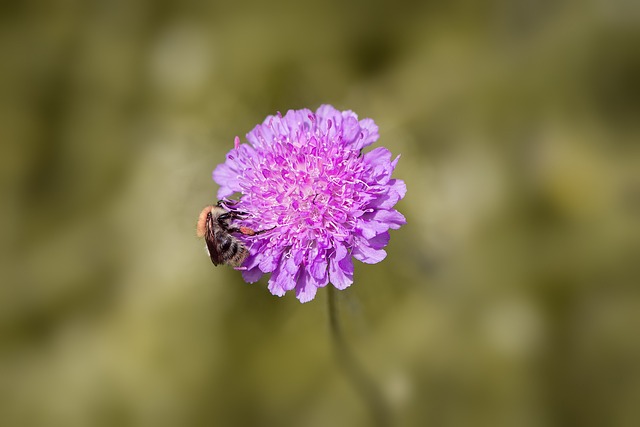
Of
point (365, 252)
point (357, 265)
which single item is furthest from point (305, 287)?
point (357, 265)

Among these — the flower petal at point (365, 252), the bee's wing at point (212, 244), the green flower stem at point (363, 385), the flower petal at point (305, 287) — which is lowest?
the green flower stem at point (363, 385)

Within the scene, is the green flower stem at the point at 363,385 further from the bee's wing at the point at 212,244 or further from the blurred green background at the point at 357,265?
the bee's wing at the point at 212,244

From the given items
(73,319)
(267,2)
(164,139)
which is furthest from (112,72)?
(73,319)

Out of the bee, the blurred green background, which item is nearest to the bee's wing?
the bee

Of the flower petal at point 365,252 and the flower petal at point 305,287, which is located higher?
the flower petal at point 365,252

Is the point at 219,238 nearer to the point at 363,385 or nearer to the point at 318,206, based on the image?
the point at 318,206

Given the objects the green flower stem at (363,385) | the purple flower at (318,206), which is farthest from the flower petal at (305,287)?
the green flower stem at (363,385)

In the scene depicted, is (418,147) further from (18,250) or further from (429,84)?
(18,250)

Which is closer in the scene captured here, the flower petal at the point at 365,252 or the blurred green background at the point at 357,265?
the flower petal at the point at 365,252
